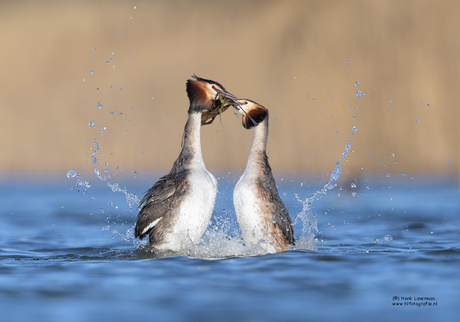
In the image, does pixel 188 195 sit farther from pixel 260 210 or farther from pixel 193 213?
pixel 260 210

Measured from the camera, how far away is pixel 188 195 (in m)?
6.36

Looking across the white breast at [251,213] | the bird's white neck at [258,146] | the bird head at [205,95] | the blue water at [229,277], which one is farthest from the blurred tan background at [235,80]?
the white breast at [251,213]

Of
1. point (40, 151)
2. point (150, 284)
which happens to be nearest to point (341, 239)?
point (150, 284)

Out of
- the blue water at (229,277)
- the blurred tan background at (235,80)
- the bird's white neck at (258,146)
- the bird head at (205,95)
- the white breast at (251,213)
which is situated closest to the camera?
the blue water at (229,277)

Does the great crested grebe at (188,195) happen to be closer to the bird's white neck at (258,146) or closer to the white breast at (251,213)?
the white breast at (251,213)

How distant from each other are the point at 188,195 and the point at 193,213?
20 cm

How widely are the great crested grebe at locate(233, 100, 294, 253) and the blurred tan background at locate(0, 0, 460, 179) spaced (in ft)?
59.3

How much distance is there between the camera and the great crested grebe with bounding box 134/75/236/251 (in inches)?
251

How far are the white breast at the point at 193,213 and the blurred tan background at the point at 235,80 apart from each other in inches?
722

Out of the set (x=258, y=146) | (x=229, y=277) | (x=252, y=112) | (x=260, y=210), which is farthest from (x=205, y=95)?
(x=229, y=277)

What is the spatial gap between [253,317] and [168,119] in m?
26.3

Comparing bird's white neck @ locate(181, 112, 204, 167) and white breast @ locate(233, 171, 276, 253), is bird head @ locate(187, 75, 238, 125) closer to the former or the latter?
bird's white neck @ locate(181, 112, 204, 167)

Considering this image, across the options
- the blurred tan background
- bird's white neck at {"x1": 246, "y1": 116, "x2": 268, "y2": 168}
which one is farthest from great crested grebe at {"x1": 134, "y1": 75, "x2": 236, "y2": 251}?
the blurred tan background

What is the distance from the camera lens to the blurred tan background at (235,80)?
27406mm
